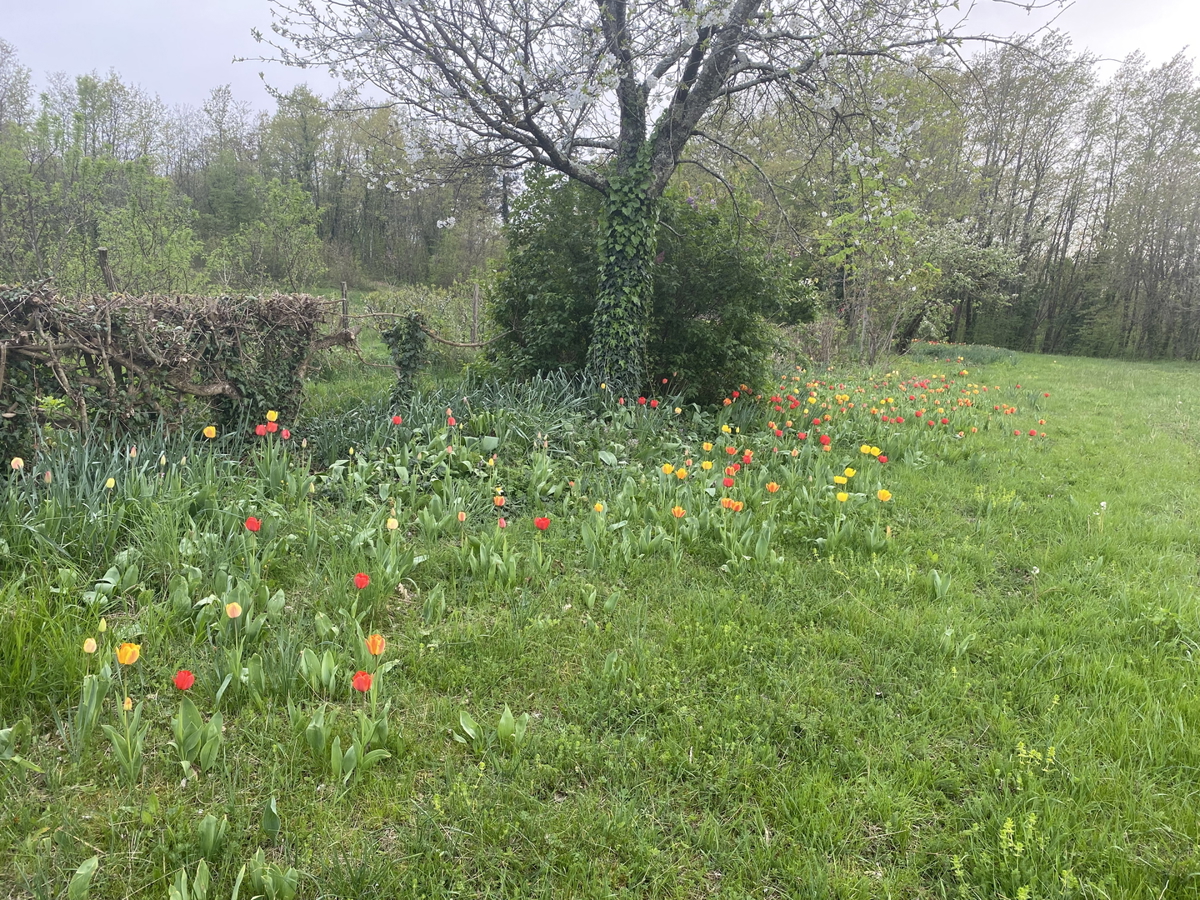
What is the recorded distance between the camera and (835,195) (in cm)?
670

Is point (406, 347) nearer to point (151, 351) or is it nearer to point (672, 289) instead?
point (151, 351)

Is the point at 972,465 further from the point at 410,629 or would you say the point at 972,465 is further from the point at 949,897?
the point at 410,629

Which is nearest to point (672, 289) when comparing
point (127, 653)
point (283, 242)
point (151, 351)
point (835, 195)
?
point (835, 195)

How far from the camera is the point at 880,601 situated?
280 cm

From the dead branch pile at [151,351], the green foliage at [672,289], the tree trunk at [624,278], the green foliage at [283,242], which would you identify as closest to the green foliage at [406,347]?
the dead branch pile at [151,351]

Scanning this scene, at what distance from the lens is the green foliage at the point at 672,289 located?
20.8 feet

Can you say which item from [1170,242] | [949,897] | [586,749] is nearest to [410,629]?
[586,749]

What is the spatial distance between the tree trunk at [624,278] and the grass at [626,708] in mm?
2535

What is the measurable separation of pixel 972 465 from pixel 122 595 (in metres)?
5.46

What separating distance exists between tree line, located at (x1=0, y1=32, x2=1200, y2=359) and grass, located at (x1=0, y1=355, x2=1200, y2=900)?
4042 millimetres

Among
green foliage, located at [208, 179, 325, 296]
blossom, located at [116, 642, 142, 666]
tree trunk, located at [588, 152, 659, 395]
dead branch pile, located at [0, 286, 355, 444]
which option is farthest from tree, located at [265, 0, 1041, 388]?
green foliage, located at [208, 179, 325, 296]

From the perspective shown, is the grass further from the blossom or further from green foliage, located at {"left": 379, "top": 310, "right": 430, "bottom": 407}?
green foliage, located at {"left": 379, "top": 310, "right": 430, "bottom": 407}

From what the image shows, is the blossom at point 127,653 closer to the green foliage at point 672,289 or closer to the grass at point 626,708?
the grass at point 626,708

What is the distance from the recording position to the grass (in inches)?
60.4
